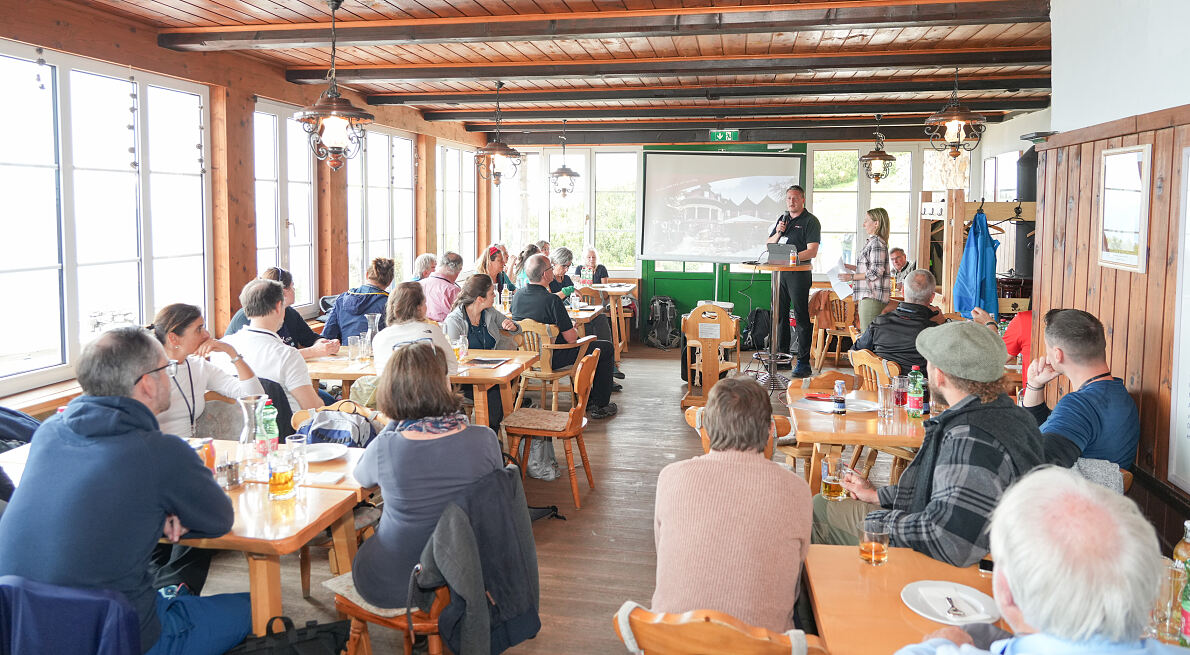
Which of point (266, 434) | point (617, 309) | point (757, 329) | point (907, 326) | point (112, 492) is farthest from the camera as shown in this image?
point (757, 329)

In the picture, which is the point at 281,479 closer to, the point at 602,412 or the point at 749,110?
the point at 602,412

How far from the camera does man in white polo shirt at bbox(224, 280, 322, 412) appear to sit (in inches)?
164

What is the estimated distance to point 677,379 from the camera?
29.7 feet

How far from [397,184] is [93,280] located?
480cm

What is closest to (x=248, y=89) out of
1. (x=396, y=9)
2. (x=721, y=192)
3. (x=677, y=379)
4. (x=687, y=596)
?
(x=396, y=9)

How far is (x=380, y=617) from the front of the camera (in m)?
2.72

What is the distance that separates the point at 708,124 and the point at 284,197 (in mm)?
6258

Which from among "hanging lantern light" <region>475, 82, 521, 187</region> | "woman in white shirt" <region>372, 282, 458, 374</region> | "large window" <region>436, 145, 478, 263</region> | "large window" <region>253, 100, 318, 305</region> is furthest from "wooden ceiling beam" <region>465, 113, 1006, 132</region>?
"woman in white shirt" <region>372, 282, 458, 374</region>

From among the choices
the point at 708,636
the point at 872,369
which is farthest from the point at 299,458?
the point at 872,369

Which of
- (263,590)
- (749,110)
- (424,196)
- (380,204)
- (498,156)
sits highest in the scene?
(749,110)

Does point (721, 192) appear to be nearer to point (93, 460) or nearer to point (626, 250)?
point (626, 250)

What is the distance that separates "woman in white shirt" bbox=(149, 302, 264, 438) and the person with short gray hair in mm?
2248

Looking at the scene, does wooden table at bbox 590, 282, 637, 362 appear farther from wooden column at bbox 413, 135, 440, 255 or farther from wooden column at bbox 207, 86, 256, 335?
wooden column at bbox 207, 86, 256, 335

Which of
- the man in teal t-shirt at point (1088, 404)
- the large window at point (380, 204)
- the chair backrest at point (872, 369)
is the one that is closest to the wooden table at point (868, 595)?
the man in teal t-shirt at point (1088, 404)
